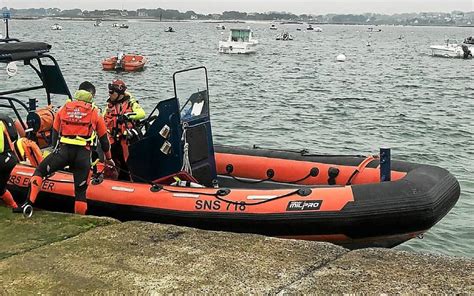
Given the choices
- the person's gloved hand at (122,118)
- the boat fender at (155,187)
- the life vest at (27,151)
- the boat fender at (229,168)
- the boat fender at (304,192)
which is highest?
the person's gloved hand at (122,118)

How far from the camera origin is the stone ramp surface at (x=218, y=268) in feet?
11.5

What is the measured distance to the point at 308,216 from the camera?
5.90 metres

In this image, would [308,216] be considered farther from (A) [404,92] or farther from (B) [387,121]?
(A) [404,92]

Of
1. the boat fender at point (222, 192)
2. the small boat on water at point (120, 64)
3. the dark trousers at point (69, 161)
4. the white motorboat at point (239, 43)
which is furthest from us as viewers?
the white motorboat at point (239, 43)

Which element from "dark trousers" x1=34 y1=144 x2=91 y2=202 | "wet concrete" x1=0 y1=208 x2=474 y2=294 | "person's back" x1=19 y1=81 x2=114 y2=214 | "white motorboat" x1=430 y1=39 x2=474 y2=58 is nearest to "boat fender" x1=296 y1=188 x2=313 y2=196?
"wet concrete" x1=0 y1=208 x2=474 y2=294

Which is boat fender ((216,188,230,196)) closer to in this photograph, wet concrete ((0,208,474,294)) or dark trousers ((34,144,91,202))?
dark trousers ((34,144,91,202))

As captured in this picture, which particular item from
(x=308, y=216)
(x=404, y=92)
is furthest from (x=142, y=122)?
(x=404, y=92)

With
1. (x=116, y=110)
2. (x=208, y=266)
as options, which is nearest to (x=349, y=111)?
(x=116, y=110)

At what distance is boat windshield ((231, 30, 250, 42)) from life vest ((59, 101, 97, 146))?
44.6 metres

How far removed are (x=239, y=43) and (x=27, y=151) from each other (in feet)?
137

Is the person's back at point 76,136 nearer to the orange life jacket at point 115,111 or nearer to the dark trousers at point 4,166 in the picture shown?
the dark trousers at point 4,166

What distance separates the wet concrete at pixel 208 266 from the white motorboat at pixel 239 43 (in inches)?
1721

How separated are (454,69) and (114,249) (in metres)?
39.1

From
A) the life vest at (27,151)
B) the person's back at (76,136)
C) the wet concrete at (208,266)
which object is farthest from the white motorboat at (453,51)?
the wet concrete at (208,266)
